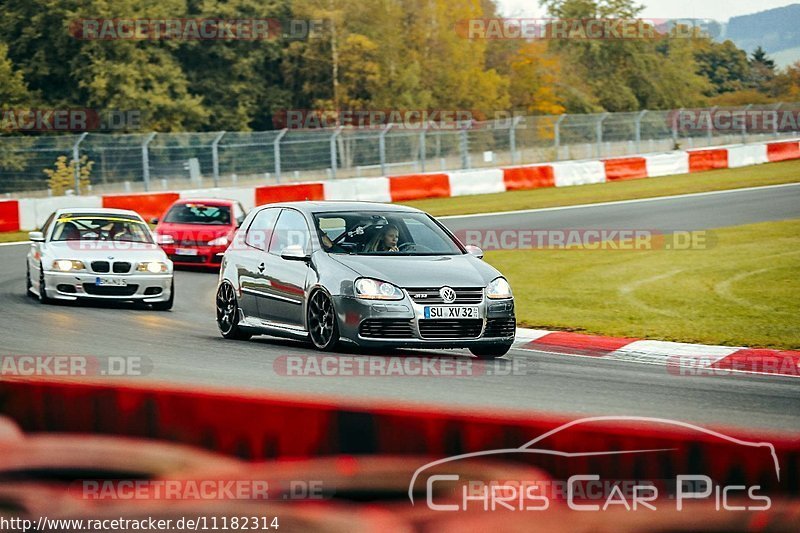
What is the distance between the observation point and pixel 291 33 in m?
74.6

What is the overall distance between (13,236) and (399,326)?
1952cm

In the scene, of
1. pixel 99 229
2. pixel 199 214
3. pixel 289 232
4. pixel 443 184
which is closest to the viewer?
pixel 289 232

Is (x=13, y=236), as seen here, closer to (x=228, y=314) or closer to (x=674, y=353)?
(x=228, y=314)

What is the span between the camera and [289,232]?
12242 millimetres

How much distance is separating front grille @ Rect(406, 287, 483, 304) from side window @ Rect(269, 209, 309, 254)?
4.96 ft

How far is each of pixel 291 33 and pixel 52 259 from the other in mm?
60306

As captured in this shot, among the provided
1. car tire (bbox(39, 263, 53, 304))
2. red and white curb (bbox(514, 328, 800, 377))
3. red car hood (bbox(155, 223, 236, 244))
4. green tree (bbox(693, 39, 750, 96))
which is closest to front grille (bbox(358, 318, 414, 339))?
red and white curb (bbox(514, 328, 800, 377))

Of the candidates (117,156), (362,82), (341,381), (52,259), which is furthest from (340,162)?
(362,82)

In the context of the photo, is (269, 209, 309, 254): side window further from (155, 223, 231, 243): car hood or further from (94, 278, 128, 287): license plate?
(155, 223, 231, 243): car hood

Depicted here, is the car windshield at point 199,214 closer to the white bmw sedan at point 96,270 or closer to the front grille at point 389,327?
the white bmw sedan at point 96,270

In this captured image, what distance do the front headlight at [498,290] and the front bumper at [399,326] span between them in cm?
12

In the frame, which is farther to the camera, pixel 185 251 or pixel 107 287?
pixel 185 251

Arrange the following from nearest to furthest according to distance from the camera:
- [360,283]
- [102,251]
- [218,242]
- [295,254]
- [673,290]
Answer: [360,283] → [295,254] → [102,251] → [673,290] → [218,242]

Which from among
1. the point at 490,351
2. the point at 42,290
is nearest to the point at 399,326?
the point at 490,351
